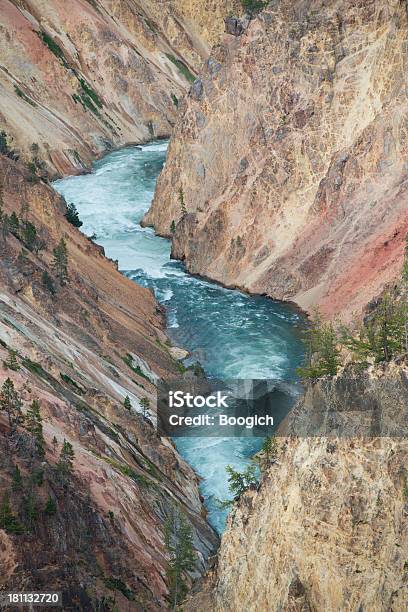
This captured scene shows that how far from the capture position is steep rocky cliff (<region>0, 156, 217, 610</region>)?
91.4 feet

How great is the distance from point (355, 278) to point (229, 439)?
14.6 meters

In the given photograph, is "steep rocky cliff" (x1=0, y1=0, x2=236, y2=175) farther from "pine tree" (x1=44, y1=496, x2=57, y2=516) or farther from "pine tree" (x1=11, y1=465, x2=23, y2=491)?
"pine tree" (x1=11, y1=465, x2=23, y2=491)

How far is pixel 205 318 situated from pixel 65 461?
28514 mm

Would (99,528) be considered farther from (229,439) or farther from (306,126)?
(306,126)

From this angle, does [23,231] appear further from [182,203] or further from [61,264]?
[182,203]

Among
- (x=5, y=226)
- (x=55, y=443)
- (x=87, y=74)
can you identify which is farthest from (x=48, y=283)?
(x=87, y=74)

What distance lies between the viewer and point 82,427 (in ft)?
117

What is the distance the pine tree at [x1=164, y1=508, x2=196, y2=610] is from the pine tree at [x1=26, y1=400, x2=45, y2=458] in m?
4.82

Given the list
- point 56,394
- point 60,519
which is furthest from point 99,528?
point 56,394

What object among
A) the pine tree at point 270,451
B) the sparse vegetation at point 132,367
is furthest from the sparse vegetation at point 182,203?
the pine tree at point 270,451

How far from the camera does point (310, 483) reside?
2480 cm

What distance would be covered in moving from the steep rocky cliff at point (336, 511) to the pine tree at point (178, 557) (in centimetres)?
348

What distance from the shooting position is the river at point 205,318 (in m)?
44.3

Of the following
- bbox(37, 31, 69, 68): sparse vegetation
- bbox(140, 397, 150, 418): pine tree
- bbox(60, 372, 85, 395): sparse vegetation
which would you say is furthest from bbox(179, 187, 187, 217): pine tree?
bbox(37, 31, 69, 68): sparse vegetation
